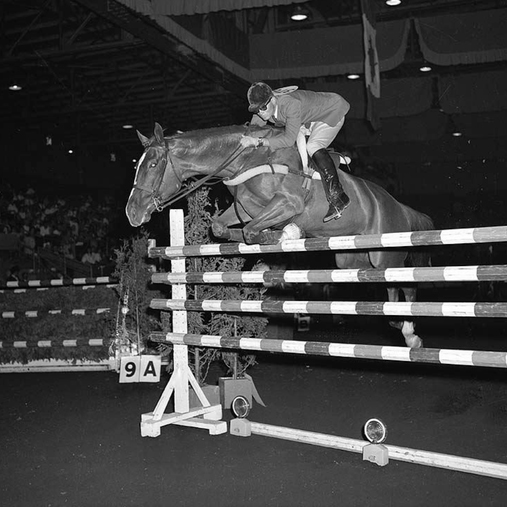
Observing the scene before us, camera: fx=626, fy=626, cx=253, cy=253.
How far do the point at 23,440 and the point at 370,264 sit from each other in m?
2.81

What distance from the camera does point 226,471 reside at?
3.42 m

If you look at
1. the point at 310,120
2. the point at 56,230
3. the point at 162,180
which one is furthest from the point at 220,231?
the point at 56,230

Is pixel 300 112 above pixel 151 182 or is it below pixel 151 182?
above

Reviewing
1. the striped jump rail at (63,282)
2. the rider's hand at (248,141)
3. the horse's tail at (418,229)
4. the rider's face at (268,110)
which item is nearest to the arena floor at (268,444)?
the horse's tail at (418,229)

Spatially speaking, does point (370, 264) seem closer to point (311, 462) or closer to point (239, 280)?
point (239, 280)

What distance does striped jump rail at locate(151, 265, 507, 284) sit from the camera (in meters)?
2.86

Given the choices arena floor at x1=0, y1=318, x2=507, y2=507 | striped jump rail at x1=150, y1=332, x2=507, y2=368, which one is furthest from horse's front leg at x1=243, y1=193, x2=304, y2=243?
arena floor at x1=0, y1=318, x2=507, y2=507

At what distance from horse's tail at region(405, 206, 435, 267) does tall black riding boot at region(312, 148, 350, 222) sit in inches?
45.7

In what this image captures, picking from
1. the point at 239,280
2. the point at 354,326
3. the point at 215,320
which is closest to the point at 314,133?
the point at 239,280

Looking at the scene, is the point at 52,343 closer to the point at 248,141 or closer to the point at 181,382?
the point at 181,382

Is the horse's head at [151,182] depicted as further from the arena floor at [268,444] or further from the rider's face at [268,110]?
the arena floor at [268,444]

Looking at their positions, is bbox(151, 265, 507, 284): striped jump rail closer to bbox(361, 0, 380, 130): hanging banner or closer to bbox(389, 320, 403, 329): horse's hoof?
bbox(389, 320, 403, 329): horse's hoof

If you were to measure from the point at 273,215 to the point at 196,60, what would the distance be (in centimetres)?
694

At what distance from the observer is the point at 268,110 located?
3879mm
